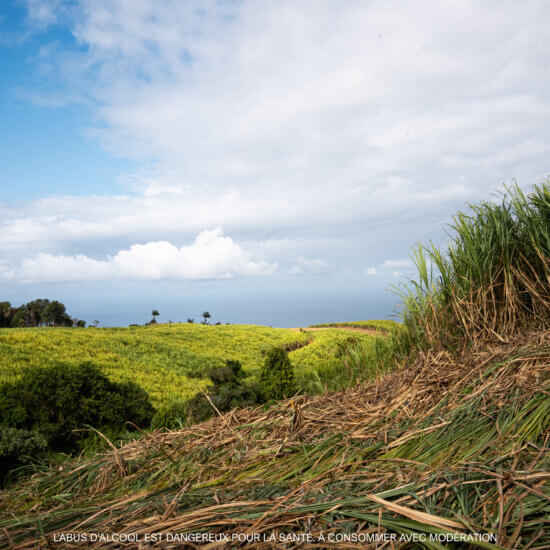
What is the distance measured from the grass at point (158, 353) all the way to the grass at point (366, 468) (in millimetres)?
3787

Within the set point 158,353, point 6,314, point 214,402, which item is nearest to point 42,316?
point 6,314

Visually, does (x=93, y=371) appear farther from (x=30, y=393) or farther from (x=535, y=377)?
(x=535, y=377)

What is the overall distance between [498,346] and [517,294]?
103 cm

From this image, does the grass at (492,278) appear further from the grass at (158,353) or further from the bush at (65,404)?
the bush at (65,404)

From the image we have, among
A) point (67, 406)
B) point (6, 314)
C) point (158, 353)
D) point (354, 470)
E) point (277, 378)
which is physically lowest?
point (158, 353)

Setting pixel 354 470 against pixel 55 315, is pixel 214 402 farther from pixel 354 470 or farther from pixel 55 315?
pixel 55 315

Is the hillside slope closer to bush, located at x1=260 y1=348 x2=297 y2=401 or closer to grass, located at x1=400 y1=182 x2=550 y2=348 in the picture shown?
grass, located at x1=400 y1=182 x2=550 y2=348

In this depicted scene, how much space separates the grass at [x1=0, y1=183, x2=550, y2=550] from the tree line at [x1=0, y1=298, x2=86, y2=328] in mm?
18752

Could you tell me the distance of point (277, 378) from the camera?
546 cm

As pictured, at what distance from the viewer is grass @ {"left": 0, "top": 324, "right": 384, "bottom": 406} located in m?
8.25

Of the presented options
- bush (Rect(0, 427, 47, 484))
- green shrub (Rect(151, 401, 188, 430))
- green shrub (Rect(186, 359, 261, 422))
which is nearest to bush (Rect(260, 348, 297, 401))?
green shrub (Rect(186, 359, 261, 422))

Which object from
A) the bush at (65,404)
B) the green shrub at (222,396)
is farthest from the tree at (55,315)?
Result: the green shrub at (222,396)

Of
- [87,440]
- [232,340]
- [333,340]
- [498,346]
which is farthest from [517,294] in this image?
[232,340]

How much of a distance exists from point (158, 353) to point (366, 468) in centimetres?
1122
